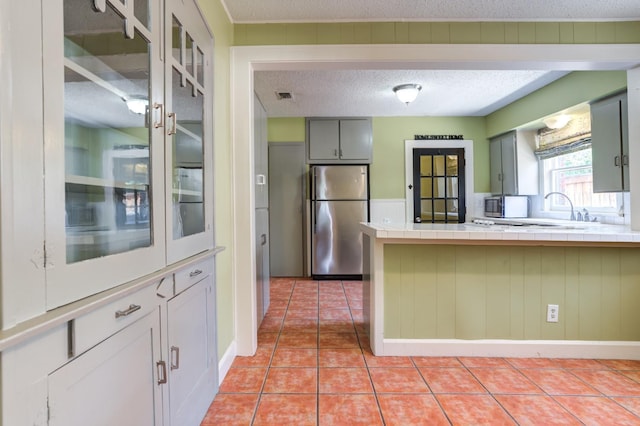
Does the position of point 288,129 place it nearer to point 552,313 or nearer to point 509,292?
point 509,292

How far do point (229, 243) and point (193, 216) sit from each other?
2.28ft

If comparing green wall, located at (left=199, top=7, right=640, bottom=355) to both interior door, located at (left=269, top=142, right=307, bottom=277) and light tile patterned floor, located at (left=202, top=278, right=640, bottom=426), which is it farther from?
interior door, located at (left=269, top=142, right=307, bottom=277)

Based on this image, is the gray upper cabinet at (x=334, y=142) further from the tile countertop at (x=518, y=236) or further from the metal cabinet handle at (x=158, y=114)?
the metal cabinet handle at (x=158, y=114)

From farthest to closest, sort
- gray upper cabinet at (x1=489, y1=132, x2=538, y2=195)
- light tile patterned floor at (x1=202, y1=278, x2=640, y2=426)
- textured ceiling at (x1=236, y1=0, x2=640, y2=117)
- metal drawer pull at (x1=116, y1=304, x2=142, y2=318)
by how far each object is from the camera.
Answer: gray upper cabinet at (x1=489, y1=132, x2=538, y2=195) < textured ceiling at (x1=236, y1=0, x2=640, y2=117) < light tile patterned floor at (x1=202, y1=278, x2=640, y2=426) < metal drawer pull at (x1=116, y1=304, x2=142, y2=318)

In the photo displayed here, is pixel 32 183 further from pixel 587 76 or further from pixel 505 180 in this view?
pixel 505 180

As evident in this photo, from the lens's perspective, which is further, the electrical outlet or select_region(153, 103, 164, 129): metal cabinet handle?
the electrical outlet

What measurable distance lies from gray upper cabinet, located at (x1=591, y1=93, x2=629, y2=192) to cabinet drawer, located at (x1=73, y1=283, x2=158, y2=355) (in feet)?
11.4

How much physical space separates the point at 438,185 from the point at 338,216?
1630 millimetres

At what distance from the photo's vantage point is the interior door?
468cm

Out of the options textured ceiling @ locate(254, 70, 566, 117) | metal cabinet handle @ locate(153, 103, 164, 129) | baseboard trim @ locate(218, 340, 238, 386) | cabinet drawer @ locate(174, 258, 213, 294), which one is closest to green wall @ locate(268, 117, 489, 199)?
textured ceiling @ locate(254, 70, 566, 117)

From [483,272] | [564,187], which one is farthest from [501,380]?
[564,187]

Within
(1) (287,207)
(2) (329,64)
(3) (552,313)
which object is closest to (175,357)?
(2) (329,64)

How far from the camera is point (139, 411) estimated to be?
1.03 meters

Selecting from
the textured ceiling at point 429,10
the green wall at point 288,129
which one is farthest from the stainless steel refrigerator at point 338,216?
the textured ceiling at point 429,10
